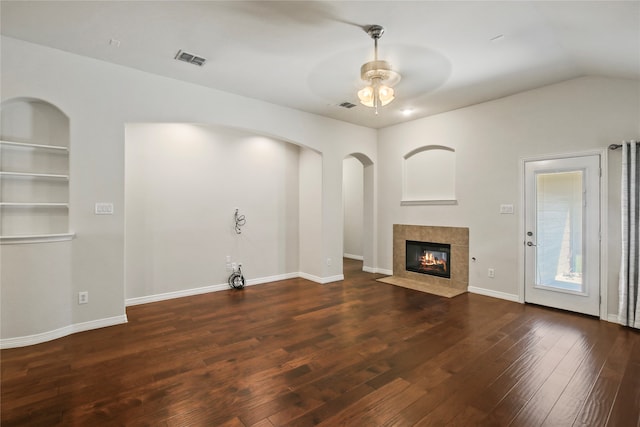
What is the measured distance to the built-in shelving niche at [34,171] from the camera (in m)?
3.27

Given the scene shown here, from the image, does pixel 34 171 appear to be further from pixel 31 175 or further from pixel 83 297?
pixel 83 297

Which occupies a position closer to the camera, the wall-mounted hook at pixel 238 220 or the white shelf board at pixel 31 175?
the white shelf board at pixel 31 175

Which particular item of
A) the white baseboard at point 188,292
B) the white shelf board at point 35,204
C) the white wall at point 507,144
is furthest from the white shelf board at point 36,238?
the white wall at point 507,144

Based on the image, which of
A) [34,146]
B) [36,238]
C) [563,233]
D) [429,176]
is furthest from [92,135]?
[563,233]

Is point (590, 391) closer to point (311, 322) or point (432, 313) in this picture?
point (432, 313)

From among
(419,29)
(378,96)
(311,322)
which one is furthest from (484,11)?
(311,322)

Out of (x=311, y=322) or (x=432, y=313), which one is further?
(x=432, y=313)

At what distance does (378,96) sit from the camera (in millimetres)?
3320

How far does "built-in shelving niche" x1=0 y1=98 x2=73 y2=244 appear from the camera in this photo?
10.7 feet

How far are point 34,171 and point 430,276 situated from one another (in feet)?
19.8

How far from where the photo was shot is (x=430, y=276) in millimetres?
5746

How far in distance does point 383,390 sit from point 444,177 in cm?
426

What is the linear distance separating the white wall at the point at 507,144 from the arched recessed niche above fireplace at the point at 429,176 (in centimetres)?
12

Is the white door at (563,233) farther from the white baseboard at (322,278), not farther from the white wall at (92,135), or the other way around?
the white wall at (92,135)
